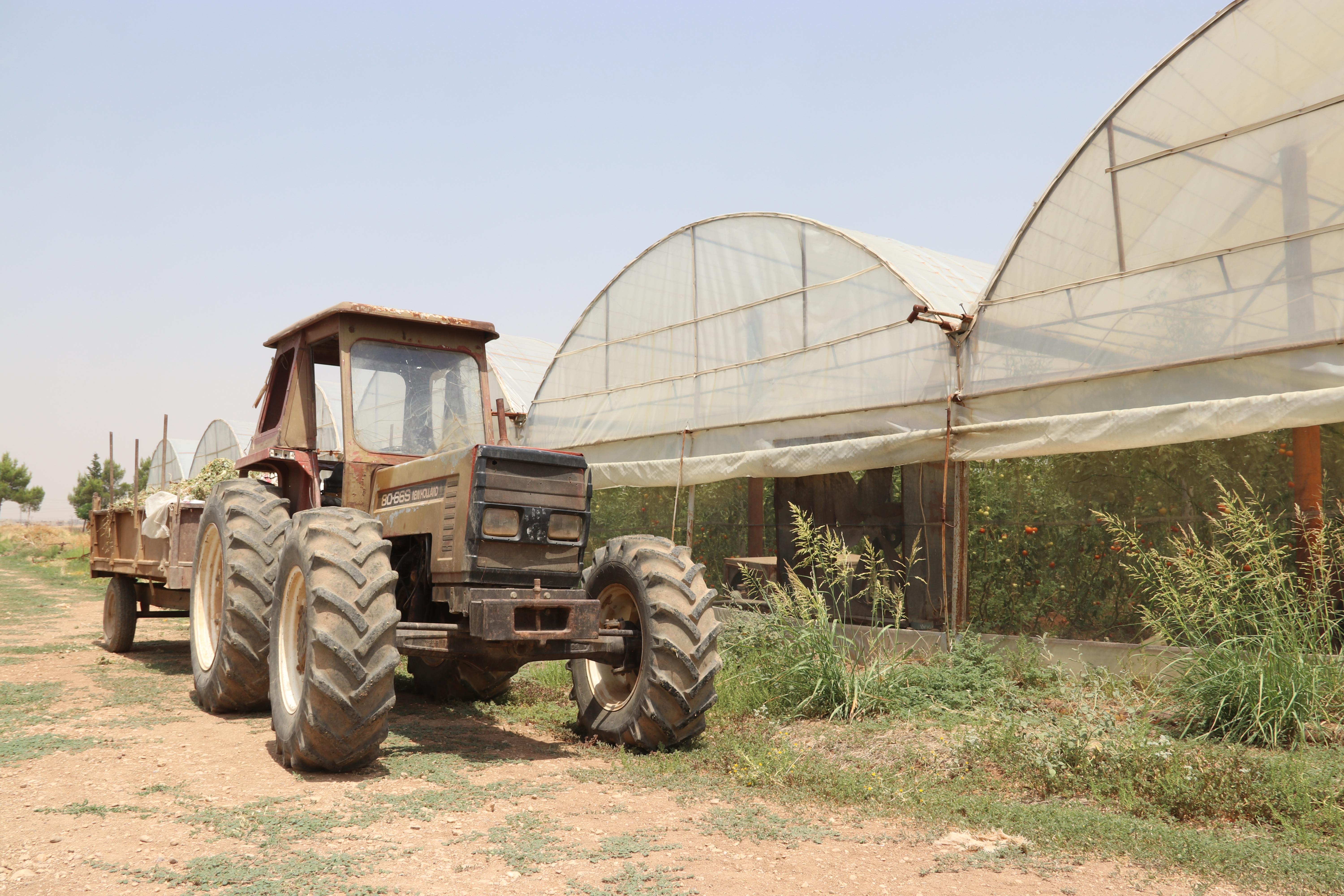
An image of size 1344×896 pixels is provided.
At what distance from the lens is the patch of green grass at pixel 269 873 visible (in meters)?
3.54

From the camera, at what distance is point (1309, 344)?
727 cm

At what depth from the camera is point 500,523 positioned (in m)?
5.92

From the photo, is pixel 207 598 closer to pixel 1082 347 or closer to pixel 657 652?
pixel 657 652

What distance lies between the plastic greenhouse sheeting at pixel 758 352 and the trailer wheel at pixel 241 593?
5663mm

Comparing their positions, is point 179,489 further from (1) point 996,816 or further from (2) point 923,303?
(1) point 996,816

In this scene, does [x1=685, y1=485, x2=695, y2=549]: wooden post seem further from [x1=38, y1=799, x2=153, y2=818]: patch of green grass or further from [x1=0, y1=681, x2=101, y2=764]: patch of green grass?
[x1=38, y1=799, x2=153, y2=818]: patch of green grass

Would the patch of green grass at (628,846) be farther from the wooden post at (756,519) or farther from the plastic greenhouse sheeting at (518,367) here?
the plastic greenhouse sheeting at (518,367)

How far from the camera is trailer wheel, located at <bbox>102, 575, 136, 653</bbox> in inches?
408

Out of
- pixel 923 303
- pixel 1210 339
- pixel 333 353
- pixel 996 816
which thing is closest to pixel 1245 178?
pixel 1210 339

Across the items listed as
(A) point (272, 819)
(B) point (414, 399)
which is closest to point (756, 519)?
(B) point (414, 399)

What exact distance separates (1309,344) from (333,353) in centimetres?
726

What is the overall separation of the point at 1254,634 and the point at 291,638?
6316mm

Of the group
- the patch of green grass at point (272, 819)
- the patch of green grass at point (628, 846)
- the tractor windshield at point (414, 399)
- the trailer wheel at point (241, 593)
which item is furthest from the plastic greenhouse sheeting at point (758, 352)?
the patch of green grass at point (272, 819)

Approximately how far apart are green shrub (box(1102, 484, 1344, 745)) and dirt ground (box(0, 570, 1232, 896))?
88.9 inches
